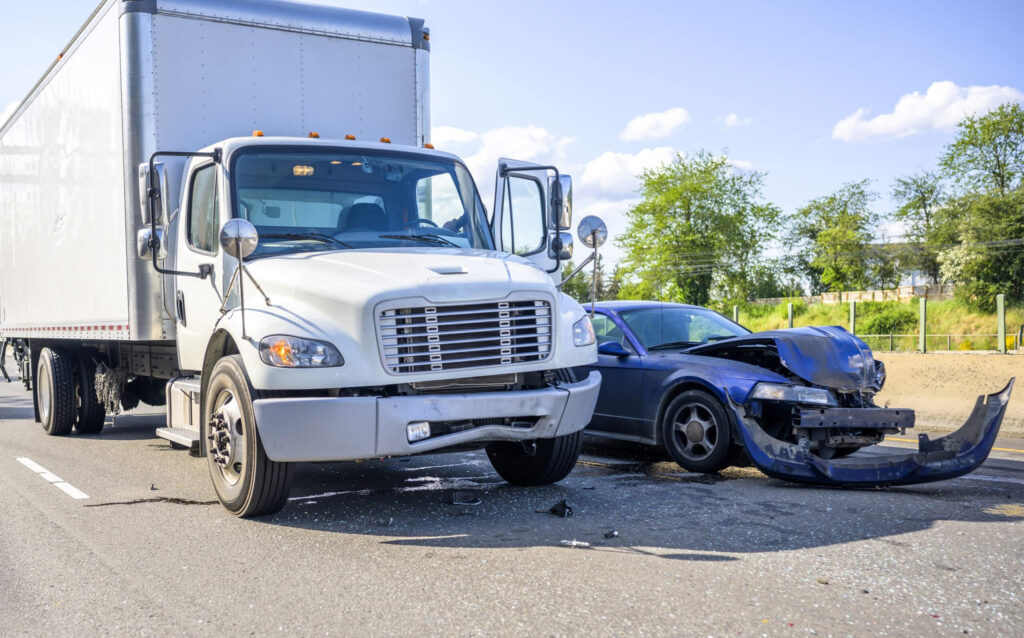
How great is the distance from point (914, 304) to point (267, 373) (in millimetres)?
49100

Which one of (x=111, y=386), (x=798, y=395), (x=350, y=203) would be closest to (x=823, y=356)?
(x=798, y=395)

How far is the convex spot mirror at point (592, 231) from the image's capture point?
263 inches

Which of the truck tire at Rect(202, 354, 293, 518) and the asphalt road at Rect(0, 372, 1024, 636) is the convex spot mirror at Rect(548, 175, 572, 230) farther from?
the truck tire at Rect(202, 354, 293, 518)

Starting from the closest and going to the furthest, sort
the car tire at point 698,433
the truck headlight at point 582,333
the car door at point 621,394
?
the truck headlight at point 582,333 → the car tire at point 698,433 → the car door at point 621,394

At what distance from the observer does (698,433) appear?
7523 mm

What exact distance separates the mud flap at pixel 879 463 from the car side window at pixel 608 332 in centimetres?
206

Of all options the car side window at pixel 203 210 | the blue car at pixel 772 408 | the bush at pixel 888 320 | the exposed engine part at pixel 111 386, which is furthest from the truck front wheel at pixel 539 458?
the bush at pixel 888 320

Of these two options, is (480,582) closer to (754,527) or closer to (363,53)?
(754,527)

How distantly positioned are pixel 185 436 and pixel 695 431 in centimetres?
399

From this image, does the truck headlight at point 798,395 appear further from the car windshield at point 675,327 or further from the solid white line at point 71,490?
the solid white line at point 71,490

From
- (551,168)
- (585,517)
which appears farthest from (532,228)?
(585,517)

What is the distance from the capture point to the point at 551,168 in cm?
754

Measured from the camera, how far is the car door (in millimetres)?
8172

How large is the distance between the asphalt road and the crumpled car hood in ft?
2.74
